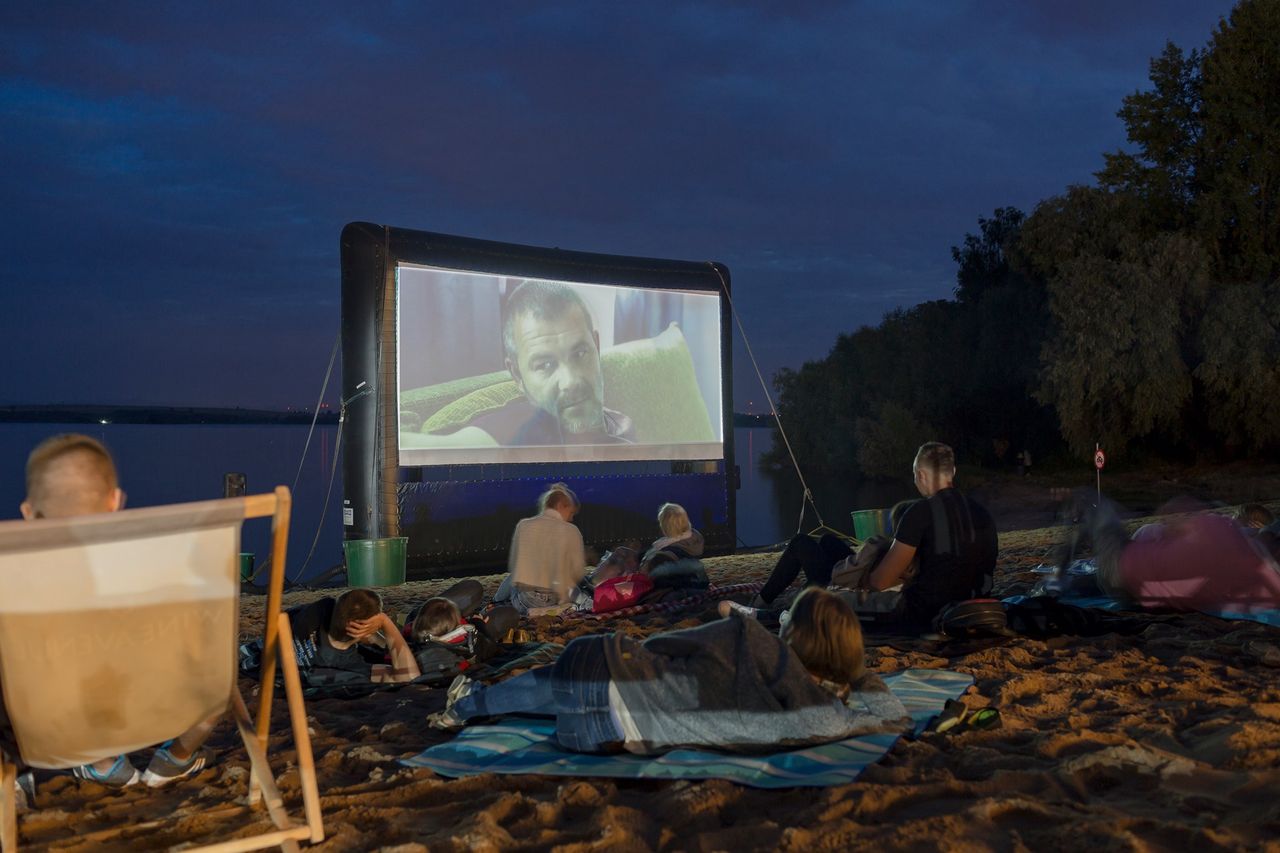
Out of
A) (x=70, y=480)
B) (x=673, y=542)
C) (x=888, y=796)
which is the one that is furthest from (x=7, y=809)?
(x=673, y=542)

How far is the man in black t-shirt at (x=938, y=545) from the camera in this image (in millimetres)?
4414

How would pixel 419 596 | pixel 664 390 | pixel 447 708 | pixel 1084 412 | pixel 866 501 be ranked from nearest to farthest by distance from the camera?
1. pixel 447 708
2. pixel 419 596
3. pixel 664 390
4. pixel 1084 412
5. pixel 866 501

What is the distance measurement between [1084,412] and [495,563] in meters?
16.3

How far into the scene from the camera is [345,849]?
2145 millimetres

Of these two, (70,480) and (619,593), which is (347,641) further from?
(619,593)

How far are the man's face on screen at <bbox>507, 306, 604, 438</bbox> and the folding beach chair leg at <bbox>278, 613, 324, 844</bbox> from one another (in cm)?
763

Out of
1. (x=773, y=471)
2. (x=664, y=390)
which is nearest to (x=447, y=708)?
(x=664, y=390)

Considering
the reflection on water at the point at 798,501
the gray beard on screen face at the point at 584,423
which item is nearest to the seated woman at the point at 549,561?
the gray beard on screen face at the point at 584,423

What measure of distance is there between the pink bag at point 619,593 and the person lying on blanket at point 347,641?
1921 mm

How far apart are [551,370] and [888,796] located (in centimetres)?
800

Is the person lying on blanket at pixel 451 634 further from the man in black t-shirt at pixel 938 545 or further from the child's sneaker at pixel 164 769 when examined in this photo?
the man in black t-shirt at pixel 938 545

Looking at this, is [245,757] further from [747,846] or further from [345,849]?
[747,846]

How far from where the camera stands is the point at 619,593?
231 inches

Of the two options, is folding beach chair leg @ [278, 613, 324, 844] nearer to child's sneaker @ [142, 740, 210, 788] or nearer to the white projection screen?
child's sneaker @ [142, 740, 210, 788]
